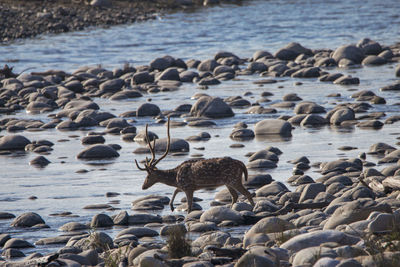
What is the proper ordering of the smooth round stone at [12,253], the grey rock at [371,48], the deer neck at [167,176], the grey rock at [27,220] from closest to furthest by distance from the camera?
the smooth round stone at [12,253] → the grey rock at [27,220] → the deer neck at [167,176] → the grey rock at [371,48]

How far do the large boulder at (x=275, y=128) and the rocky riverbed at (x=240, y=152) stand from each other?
0.02 meters

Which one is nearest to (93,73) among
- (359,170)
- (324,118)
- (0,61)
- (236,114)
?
(0,61)

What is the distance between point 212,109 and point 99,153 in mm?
4561

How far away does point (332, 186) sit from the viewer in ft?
34.4

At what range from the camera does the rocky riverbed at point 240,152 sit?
718cm

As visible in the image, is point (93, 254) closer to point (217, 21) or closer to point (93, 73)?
point (93, 73)

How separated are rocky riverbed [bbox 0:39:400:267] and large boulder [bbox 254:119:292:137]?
0.02 m

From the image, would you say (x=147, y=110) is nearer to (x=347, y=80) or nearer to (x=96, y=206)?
(x=347, y=80)

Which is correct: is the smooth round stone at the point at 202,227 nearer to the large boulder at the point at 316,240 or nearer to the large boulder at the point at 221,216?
the large boulder at the point at 221,216

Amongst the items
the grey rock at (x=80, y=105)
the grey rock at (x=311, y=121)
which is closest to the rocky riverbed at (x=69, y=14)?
the grey rock at (x=80, y=105)

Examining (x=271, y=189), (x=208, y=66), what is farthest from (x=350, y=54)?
(x=271, y=189)

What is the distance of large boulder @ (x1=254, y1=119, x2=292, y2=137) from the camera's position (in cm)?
1558

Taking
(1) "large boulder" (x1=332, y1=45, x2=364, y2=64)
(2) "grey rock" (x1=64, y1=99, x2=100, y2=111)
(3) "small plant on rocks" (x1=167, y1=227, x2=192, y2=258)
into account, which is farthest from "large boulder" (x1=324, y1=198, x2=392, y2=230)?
(1) "large boulder" (x1=332, y1=45, x2=364, y2=64)

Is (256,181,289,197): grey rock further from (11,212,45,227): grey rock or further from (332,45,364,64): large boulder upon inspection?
(332,45,364,64): large boulder
